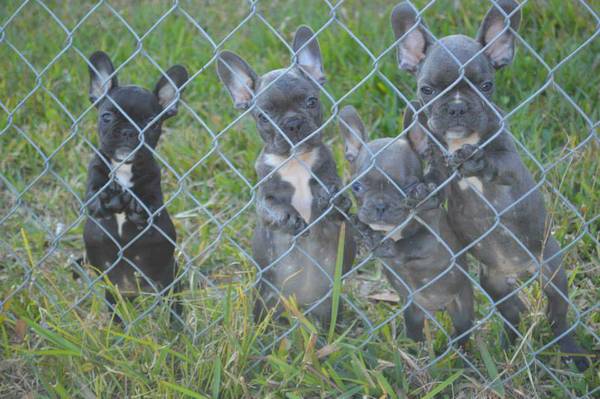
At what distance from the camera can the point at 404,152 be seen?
372 centimetres

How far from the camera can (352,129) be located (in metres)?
3.78

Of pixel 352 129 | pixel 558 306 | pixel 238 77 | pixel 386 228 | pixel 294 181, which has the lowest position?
pixel 558 306

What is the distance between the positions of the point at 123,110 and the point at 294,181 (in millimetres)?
974

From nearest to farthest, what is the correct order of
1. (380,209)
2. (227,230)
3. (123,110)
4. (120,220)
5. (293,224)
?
1. (380,209)
2. (293,224)
3. (123,110)
4. (120,220)
5. (227,230)

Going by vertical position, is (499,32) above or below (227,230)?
above

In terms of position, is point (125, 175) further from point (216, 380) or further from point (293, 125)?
point (216, 380)

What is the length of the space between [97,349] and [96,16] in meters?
4.40

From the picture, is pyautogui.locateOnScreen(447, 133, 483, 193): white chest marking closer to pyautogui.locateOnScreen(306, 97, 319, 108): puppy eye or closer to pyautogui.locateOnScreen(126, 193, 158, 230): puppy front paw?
pyautogui.locateOnScreen(306, 97, 319, 108): puppy eye

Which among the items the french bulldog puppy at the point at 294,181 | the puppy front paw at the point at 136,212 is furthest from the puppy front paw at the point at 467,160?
the puppy front paw at the point at 136,212

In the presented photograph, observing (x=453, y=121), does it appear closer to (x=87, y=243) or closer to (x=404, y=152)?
Answer: (x=404, y=152)

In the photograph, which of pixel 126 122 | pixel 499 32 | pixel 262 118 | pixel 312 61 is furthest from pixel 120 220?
pixel 499 32

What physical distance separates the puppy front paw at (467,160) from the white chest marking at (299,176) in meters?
0.87

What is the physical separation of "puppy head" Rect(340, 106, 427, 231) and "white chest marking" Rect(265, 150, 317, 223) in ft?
0.92

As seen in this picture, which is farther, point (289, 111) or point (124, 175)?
point (124, 175)
